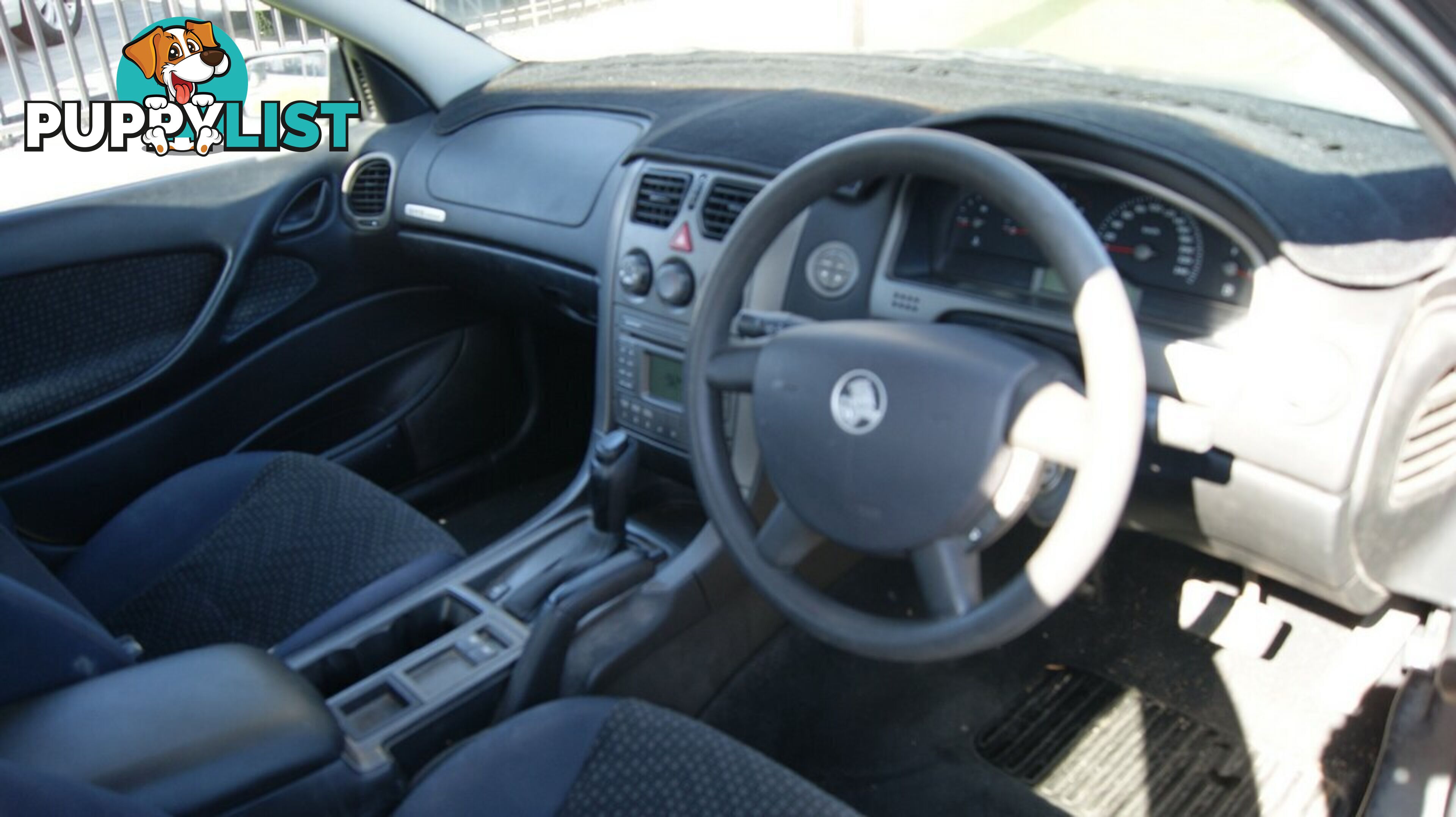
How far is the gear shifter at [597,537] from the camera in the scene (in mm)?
1796

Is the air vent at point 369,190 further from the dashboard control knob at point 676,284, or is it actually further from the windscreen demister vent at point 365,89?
the dashboard control knob at point 676,284

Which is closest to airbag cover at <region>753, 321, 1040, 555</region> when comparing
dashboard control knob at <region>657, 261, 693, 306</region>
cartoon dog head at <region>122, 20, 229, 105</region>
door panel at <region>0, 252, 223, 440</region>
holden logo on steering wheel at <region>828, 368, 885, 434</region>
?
holden logo on steering wheel at <region>828, 368, 885, 434</region>

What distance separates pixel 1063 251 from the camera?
3.55ft

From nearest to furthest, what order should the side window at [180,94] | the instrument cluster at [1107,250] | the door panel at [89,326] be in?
1. the instrument cluster at [1107,250]
2. the door panel at [89,326]
3. the side window at [180,94]

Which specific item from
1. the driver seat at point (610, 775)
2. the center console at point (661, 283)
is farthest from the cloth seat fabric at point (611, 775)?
the center console at point (661, 283)

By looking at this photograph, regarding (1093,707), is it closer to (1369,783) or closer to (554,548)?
(1369,783)

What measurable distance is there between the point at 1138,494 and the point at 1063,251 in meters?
0.53

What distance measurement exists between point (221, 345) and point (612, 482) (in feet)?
3.33

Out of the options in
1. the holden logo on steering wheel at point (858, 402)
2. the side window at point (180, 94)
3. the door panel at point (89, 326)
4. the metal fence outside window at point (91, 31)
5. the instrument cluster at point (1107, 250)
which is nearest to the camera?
the holden logo on steering wheel at point (858, 402)

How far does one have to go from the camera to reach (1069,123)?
1.31m

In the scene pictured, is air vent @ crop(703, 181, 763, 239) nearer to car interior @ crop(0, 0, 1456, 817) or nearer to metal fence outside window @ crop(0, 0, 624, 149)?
car interior @ crop(0, 0, 1456, 817)

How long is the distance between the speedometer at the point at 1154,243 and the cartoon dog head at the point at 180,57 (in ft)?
7.34

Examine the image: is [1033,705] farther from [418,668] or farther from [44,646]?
[44,646]

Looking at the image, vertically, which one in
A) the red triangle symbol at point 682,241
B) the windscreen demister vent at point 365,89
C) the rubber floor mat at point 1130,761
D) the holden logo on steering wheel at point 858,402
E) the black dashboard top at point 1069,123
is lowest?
the rubber floor mat at point 1130,761
